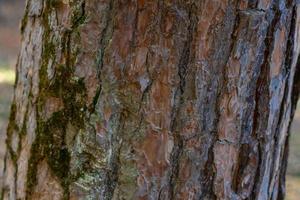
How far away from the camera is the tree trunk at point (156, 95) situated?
131cm

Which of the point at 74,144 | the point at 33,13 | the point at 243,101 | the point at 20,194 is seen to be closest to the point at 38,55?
the point at 33,13

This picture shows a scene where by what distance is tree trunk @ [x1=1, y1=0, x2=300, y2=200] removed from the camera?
1.31 metres

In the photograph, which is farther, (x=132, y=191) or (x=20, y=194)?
(x=20, y=194)

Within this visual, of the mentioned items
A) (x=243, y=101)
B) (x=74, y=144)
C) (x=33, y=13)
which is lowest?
(x=74, y=144)

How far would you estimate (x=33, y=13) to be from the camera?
56.6 inches

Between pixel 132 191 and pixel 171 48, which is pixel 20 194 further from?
pixel 171 48

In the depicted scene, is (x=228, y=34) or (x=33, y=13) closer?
(x=228, y=34)

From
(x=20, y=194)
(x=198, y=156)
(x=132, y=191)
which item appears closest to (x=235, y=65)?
(x=198, y=156)

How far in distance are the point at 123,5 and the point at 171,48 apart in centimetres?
12

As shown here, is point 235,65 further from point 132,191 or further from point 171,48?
point 132,191

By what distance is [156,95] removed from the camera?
1.33m

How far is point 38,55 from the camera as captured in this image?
→ 142cm

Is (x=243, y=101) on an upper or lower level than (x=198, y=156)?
upper

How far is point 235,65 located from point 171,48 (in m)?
0.13
